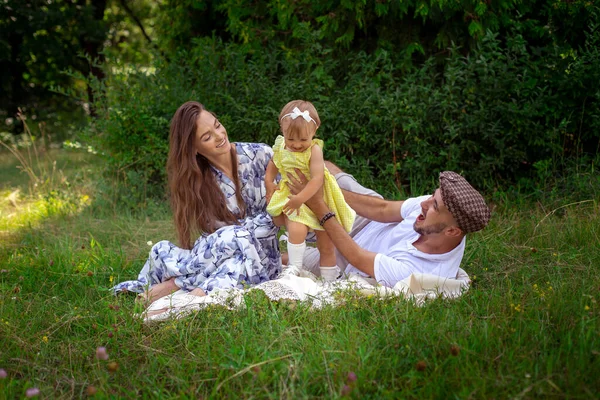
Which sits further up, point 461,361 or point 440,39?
point 440,39

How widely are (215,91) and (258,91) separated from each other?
0.48 meters

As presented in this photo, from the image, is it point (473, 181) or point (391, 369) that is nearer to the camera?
point (391, 369)

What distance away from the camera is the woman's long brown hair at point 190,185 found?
13.0 feet

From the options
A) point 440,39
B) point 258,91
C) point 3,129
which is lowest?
point 3,129

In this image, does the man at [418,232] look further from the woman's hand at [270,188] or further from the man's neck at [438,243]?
the woman's hand at [270,188]

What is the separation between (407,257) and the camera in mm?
3590

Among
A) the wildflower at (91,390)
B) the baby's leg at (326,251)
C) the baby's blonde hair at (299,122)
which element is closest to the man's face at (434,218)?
the baby's leg at (326,251)

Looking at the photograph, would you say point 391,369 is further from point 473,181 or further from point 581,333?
point 473,181

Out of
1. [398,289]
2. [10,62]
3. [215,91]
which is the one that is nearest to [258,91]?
[215,91]

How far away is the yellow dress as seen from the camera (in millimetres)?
3713

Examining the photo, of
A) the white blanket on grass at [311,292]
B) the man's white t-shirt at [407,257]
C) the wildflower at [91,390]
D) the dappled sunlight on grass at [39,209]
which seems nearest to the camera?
the wildflower at [91,390]

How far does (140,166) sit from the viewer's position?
6758 millimetres

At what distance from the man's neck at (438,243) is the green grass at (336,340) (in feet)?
0.90

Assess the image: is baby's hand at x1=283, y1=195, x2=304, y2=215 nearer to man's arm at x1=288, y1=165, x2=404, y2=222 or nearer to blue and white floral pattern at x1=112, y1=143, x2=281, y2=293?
blue and white floral pattern at x1=112, y1=143, x2=281, y2=293
